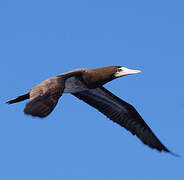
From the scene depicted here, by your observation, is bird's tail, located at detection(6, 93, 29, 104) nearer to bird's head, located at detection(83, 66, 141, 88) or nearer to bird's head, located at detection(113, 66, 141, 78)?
bird's head, located at detection(83, 66, 141, 88)

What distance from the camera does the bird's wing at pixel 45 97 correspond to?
11016mm

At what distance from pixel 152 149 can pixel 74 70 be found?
13.8ft

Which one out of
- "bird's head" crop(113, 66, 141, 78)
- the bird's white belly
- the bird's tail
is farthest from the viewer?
the bird's tail

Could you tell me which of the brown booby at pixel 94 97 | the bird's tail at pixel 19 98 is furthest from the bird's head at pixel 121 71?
the bird's tail at pixel 19 98

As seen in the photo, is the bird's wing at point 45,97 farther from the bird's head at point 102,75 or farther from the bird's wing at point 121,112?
the bird's wing at point 121,112

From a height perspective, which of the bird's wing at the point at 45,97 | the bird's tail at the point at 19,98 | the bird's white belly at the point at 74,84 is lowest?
the bird's wing at the point at 45,97

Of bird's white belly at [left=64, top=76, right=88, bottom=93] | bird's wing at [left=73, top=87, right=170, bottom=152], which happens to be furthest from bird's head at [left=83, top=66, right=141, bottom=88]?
bird's wing at [left=73, top=87, right=170, bottom=152]

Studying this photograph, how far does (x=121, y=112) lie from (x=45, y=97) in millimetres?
6555

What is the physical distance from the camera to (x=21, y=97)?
15609 millimetres

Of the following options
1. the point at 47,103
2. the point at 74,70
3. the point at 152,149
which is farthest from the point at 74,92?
the point at 47,103

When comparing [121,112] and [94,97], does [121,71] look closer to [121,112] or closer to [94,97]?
[94,97]

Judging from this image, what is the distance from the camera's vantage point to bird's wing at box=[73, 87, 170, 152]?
57.4 feet

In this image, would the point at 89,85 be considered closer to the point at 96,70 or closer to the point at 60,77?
the point at 96,70

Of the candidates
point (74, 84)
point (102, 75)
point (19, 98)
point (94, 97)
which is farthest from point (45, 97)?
point (94, 97)
